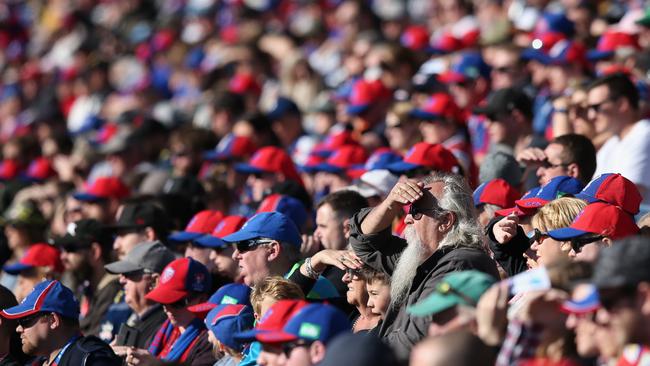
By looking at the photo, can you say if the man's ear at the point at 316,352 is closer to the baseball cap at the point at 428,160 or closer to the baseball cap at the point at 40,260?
the baseball cap at the point at 428,160

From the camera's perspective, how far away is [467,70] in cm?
1186

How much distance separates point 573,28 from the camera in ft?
41.1

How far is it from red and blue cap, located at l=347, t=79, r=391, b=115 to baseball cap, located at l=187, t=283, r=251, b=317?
4.77m

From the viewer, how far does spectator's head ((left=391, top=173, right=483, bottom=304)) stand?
6.13m

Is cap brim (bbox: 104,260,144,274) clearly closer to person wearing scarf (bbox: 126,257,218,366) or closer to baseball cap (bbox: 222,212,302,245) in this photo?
person wearing scarf (bbox: 126,257,218,366)

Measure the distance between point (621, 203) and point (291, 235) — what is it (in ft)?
6.65

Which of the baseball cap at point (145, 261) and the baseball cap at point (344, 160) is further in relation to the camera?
the baseball cap at point (344, 160)

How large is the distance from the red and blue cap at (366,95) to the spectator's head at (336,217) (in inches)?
154

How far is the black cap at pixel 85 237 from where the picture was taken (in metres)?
9.58

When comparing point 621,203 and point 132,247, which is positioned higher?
point 621,203

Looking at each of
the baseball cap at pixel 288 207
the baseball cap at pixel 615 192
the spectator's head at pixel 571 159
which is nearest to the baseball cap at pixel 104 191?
the baseball cap at pixel 288 207

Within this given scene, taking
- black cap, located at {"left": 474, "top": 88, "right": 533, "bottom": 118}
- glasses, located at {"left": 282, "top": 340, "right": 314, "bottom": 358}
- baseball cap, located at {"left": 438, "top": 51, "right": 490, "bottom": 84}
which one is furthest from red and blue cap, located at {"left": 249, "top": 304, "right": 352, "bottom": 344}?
baseball cap, located at {"left": 438, "top": 51, "right": 490, "bottom": 84}

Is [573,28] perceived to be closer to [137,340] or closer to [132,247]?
[132,247]

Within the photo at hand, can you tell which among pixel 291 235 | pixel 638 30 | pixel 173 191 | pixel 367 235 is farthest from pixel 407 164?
pixel 638 30
